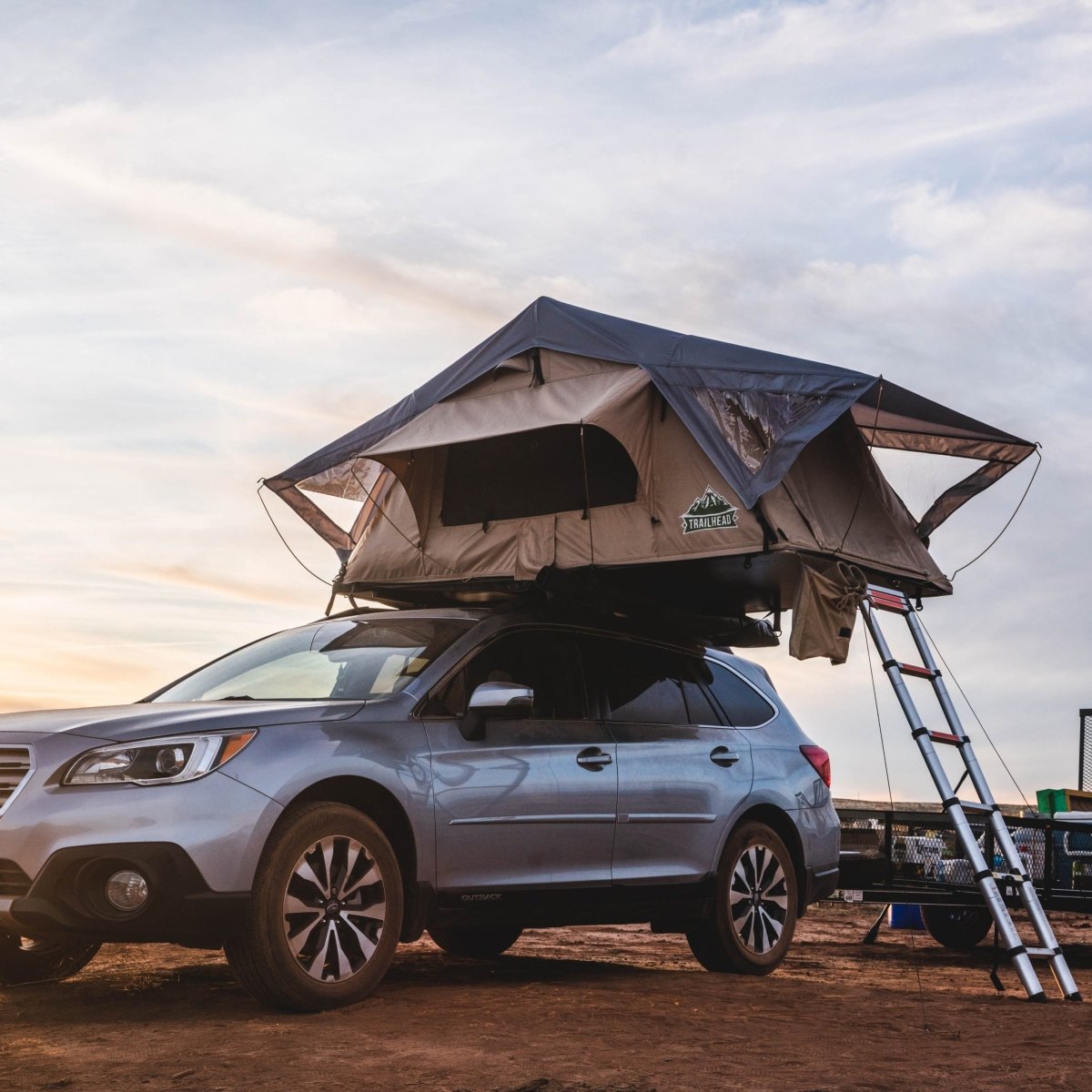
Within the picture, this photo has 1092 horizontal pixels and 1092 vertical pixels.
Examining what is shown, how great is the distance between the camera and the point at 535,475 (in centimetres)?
980

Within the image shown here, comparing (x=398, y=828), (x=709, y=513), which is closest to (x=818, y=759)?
(x=709, y=513)

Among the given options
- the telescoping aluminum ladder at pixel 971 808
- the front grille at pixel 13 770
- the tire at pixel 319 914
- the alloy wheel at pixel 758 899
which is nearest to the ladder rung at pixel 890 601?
the telescoping aluminum ladder at pixel 971 808

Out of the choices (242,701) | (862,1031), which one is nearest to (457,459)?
(242,701)

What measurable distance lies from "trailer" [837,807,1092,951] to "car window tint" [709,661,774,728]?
163cm

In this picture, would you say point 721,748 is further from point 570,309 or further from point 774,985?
point 570,309

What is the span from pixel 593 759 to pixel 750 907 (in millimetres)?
1689

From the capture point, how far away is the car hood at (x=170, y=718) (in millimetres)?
6574

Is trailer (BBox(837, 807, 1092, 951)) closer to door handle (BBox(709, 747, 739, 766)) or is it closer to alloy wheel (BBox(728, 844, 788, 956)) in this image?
alloy wheel (BBox(728, 844, 788, 956))

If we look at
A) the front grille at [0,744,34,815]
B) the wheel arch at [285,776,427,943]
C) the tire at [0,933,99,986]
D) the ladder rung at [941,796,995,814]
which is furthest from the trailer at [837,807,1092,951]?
the front grille at [0,744,34,815]

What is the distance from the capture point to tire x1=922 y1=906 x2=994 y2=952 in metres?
12.3

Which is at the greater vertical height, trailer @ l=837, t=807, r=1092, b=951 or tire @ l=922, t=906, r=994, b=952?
trailer @ l=837, t=807, r=1092, b=951

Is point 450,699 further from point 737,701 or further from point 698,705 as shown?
point 737,701

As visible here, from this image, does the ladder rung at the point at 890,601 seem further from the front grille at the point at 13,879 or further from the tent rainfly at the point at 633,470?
the front grille at the point at 13,879

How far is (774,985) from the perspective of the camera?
27.8 ft
